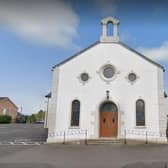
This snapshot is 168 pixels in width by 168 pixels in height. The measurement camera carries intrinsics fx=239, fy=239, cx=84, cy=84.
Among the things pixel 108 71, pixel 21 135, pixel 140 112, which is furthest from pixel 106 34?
pixel 21 135

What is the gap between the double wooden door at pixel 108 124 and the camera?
59.9 ft

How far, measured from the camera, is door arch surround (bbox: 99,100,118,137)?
18.3 metres

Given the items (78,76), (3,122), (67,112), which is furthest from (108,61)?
(3,122)

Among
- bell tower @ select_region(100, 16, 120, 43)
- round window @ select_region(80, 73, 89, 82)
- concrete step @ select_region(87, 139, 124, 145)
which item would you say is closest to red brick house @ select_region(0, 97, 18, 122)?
round window @ select_region(80, 73, 89, 82)

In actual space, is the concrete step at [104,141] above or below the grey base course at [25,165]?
above

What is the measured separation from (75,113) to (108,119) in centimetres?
261

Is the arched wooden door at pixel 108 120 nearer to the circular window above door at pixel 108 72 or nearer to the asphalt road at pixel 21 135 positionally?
the circular window above door at pixel 108 72

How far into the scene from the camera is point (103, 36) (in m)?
20.1

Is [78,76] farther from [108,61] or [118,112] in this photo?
[118,112]

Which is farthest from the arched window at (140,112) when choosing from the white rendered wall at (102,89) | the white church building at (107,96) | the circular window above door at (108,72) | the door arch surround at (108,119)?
the circular window above door at (108,72)

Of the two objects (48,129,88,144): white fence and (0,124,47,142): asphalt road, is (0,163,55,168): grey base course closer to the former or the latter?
(48,129,88,144): white fence

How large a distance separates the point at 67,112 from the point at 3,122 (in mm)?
31157

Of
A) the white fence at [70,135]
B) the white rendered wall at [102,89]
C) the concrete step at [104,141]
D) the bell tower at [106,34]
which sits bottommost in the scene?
the concrete step at [104,141]

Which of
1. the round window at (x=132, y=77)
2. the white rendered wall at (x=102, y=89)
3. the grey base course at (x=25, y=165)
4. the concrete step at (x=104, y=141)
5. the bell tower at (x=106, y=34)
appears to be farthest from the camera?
the bell tower at (x=106, y=34)
